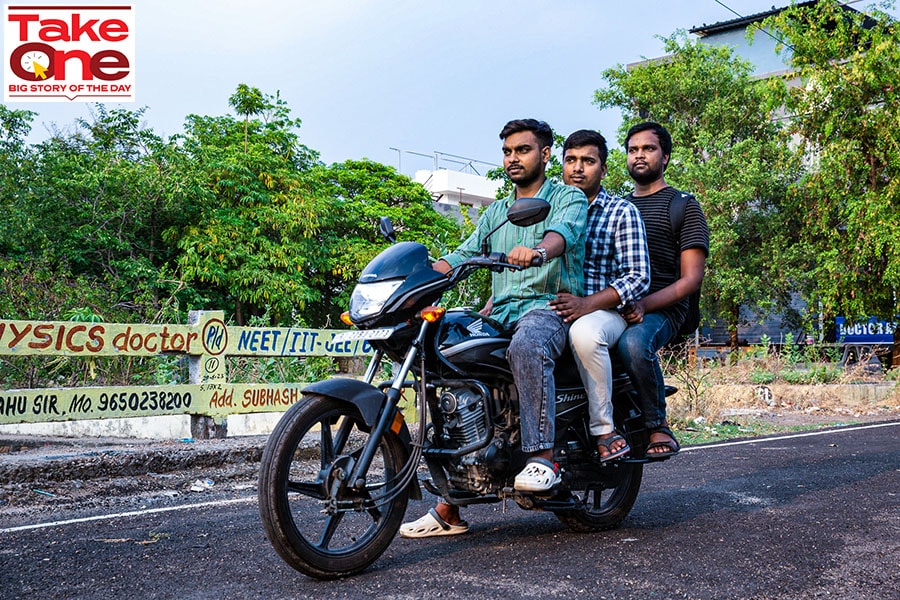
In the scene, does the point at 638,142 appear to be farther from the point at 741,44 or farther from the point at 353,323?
the point at 741,44

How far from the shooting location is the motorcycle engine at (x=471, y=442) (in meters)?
4.12

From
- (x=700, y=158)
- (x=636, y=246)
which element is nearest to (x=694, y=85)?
(x=700, y=158)

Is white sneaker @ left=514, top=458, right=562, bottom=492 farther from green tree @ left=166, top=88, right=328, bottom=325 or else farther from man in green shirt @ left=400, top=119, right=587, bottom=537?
green tree @ left=166, top=88, right=328, bottom=325

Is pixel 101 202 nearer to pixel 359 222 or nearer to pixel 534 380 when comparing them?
pixel 359 222

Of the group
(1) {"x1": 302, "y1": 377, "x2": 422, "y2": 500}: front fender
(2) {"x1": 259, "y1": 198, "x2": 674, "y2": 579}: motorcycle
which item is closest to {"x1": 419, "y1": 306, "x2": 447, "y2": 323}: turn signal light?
(2) {"x1": 259, "y1": 198, "x2": 674, "y2": 579}: motorcycle

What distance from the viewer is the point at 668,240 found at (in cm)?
539

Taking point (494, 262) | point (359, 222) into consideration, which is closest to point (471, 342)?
point (494, 262)

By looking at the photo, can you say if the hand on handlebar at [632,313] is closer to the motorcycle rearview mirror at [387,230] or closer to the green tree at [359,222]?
the motorcycle rearview mirror at [387,230]

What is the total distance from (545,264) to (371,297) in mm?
929

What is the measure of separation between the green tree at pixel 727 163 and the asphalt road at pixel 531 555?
2544 centimetres

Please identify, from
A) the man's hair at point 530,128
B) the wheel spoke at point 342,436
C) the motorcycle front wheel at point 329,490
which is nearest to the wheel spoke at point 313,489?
the motorcycle front wheel at point 329,490

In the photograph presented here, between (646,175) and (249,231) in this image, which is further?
(249,231)

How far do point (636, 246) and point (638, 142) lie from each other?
42.1 inches

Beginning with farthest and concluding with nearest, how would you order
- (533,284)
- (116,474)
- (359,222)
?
(359,222) < (116,474) < (533,284)
